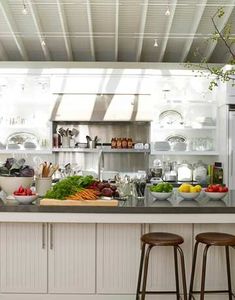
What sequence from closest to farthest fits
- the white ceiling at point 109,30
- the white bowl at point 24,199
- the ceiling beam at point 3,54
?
the white bowl at point 24,199
the white ceiling at point 109,30
the ceiling beam at point 3,54

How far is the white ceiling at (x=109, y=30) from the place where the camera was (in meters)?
6.62

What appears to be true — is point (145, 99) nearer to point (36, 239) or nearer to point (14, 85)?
point (14, 85)

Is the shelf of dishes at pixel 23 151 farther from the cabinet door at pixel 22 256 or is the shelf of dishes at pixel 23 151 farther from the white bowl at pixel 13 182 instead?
the cabinet door at pixel 22 256

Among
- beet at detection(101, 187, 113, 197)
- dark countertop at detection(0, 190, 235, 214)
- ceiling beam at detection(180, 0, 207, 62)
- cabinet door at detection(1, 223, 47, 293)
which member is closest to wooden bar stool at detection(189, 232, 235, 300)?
dark countertop at detection(0, 190, 235, 214)

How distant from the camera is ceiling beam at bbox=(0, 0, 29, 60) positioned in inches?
256

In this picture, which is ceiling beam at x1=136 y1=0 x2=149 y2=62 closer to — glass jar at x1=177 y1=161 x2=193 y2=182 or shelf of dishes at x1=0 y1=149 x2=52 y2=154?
glass jar at x1=177 y1=161 x2=193 y2=182

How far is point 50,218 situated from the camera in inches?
139

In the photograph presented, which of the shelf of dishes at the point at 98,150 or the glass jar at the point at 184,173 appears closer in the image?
the shelf of dishes at the point at 98,150

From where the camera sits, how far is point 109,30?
24.6ft

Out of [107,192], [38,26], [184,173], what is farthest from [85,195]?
[38,26]

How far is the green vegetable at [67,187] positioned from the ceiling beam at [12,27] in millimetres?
3628

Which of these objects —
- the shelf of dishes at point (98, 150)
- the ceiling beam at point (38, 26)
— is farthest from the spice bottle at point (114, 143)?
the ceiling beam at point (38, 26)

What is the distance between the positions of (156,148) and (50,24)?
2.77 metres

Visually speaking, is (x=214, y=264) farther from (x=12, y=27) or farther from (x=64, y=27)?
(x=12, y=27)
